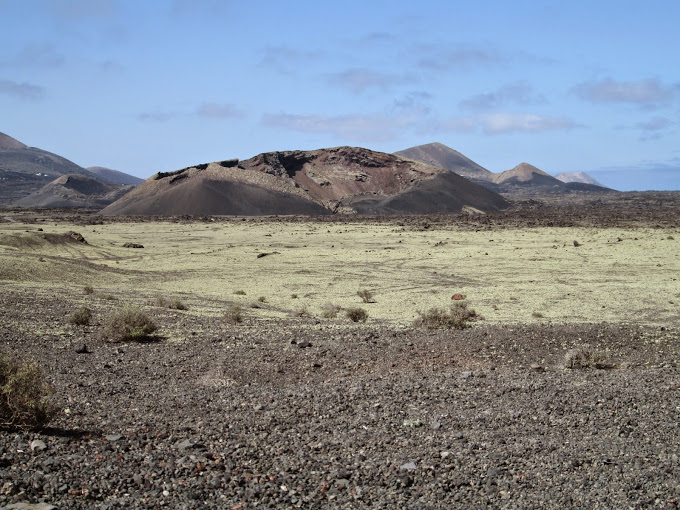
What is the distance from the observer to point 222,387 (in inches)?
314

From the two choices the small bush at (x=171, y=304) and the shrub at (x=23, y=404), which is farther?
the small bush at (x=171, y=304)

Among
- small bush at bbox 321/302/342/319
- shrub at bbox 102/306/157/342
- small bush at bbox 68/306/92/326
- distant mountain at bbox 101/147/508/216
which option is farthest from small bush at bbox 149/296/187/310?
distant mountain at bbox 101/147/508/216

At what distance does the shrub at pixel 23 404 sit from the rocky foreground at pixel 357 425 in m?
0.19

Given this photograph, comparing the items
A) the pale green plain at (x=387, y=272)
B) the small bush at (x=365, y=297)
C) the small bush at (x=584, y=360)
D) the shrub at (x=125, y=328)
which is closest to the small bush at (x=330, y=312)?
the pale green plain at (x=387, y=272)

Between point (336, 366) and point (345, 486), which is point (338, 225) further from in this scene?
point (345, 486)

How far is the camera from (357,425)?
6.55 m

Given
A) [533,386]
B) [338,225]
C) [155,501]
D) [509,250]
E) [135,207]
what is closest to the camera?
[155,501]

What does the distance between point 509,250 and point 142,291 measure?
21.7 m

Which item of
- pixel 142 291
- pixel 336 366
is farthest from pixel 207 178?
pixel 336 366

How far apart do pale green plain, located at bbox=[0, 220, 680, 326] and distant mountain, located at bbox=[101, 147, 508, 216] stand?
3376cm

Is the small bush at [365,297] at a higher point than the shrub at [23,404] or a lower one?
lower

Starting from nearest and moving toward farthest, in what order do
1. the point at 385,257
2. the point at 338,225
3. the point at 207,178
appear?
the point at 385,257
the point at 338,225
the point at 207,178

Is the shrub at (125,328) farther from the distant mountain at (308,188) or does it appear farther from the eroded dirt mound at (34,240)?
the distant mountain at (308,188)

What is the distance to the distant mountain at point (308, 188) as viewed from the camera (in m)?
79.1
